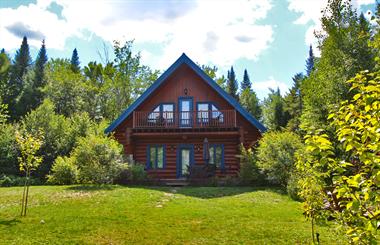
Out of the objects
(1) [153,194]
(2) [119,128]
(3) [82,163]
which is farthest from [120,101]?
(1) [153,194]

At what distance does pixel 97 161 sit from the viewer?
1688 centimetres

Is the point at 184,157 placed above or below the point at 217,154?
below

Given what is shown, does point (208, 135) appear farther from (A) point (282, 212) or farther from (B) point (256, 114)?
(B) point (256, 114)

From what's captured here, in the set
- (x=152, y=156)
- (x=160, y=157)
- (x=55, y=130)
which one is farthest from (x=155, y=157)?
(x=55, y=130)

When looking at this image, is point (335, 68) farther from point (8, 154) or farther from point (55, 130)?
point (8, 154)

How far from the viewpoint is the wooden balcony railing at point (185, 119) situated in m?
22.0

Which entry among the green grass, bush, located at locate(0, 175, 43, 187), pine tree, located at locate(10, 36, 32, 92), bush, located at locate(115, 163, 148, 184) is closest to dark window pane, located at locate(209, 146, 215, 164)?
bush, located at locate(115, 163, 148, 184)

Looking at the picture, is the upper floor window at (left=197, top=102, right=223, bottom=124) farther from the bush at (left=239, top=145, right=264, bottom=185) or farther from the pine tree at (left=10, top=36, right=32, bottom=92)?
the pine tree at (left=10, top=36, right=32, bottom=92)

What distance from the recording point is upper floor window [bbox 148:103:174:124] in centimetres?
2228

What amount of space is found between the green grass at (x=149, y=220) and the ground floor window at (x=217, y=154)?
8367mm

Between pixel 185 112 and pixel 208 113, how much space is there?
1.69 meters

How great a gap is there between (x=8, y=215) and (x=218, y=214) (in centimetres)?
637

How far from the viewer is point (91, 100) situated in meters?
45.8

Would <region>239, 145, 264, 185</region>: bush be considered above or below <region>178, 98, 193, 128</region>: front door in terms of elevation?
below
